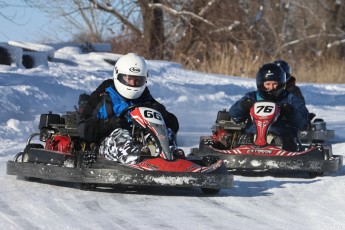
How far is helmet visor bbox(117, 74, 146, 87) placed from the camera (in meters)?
8.65

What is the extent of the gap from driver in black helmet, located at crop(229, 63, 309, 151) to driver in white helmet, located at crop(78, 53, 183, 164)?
1867mm

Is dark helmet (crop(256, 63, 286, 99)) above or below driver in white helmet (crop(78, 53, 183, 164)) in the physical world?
above

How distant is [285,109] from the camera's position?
33.7 ft

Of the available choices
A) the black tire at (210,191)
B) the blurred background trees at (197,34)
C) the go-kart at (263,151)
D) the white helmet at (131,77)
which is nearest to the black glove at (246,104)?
the go-kart at (263,151)

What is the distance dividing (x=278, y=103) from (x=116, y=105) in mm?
2484

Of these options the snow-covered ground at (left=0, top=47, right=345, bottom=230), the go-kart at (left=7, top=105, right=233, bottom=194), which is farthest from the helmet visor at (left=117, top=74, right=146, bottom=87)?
the snow-covered ground at (left=0, top=47, right=345, bottom=230)

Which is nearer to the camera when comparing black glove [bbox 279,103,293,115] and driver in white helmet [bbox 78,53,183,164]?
driver in white helmet [bbox 78,53,183,164]

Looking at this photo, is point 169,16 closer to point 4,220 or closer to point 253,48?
point 253,48

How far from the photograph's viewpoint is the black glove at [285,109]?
33.7 ft

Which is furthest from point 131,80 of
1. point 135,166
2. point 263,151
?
point 263,151

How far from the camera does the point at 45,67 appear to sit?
18.4 meters

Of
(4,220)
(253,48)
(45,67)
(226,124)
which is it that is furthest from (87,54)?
(4,220)

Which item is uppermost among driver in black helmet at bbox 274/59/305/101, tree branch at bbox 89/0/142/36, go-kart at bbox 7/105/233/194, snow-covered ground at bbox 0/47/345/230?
tree branch at bbox 89/0/142/36

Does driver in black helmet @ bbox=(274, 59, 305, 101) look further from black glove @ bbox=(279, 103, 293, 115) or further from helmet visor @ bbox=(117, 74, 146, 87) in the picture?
helmet visor @ bbox=(117, 74, 146, 87)
